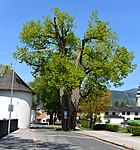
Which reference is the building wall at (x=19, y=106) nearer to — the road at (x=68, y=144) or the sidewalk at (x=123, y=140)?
the sidewalk at (x=123, y=140)

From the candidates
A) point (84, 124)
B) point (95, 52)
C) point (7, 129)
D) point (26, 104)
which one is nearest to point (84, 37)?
point (95, 52)

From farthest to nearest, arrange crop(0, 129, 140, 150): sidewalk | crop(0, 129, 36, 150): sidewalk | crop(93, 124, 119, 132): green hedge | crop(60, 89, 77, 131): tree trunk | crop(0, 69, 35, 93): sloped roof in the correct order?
1. crop(93, 124, 119, 132): green hedge
2. crop(0, 69, 35, 93): sloped roof
3. crop(60, 89, 77, 131): tree trunk
4. crop(0, 129, 140, 150): sidewalk
5. crop(0, 129, 36, 150): sidewalk

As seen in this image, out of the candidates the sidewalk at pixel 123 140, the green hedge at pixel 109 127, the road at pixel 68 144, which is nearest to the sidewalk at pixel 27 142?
the sidewalk at pixel 123 140

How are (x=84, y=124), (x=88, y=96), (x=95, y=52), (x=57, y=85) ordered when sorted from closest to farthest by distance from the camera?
(x=57, y=85), (x=95, y=52), (x=88, y=96), (x=84, y=124)

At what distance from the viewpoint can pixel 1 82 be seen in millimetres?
52750

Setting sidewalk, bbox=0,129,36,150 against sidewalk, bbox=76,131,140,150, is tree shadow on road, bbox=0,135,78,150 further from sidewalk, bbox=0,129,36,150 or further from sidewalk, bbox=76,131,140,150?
sidewalk, bbox=76,131,140,150

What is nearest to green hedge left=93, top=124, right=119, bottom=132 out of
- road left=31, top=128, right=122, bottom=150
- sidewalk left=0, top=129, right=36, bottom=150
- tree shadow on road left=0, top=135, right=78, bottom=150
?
road left=31, top=128, right=122, bottom=150

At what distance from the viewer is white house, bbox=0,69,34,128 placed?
51.8 metres

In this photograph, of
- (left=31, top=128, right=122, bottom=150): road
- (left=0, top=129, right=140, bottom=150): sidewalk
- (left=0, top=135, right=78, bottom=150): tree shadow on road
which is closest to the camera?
(left=0, top=135, right=78, bottom=150): tree shadow on road

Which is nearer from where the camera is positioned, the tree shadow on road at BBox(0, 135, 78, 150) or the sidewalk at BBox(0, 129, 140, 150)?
the tree shadow on road at BBox(0, 135, 78, 150)

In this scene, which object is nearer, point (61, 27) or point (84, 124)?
point (61, 27)

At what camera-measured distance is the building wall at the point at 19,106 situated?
170ft

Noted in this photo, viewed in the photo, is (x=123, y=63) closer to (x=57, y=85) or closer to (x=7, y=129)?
(x=57, y=85)

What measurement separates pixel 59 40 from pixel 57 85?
7950 millimetres
